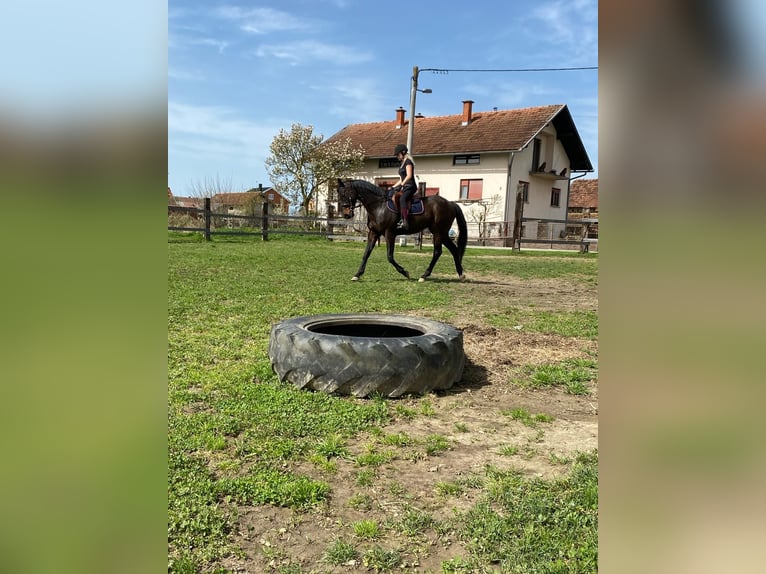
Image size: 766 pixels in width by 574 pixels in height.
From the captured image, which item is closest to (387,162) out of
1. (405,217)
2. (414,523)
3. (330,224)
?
(330,224)

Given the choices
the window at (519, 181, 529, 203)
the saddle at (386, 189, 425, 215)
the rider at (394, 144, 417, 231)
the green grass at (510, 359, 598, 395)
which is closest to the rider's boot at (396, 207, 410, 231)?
the rider at (394, 144, 417, 231)

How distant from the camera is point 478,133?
32.9 metres

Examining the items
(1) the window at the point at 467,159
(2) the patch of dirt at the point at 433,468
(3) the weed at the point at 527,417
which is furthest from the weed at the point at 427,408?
(1) the window at the point at 467,159

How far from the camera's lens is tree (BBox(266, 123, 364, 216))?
34062 millimetres

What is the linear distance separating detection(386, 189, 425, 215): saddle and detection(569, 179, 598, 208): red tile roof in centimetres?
3790

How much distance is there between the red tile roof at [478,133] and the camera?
103 feet

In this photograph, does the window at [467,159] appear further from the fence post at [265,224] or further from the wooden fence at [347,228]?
the fence post at [265,224]

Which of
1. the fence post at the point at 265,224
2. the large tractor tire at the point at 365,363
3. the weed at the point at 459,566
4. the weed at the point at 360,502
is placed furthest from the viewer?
the fence post at the point at 265,224

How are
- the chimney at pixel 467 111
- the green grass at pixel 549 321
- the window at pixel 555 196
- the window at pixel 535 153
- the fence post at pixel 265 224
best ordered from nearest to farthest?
the green grass at pixel 549 321
the fence post at pixel 265 224
the window at pixel 535 153
the chimney at pixel 467 111
the window at pixel 555 196

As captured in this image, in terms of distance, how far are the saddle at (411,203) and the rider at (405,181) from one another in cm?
8

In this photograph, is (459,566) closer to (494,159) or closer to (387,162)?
(494,159)
